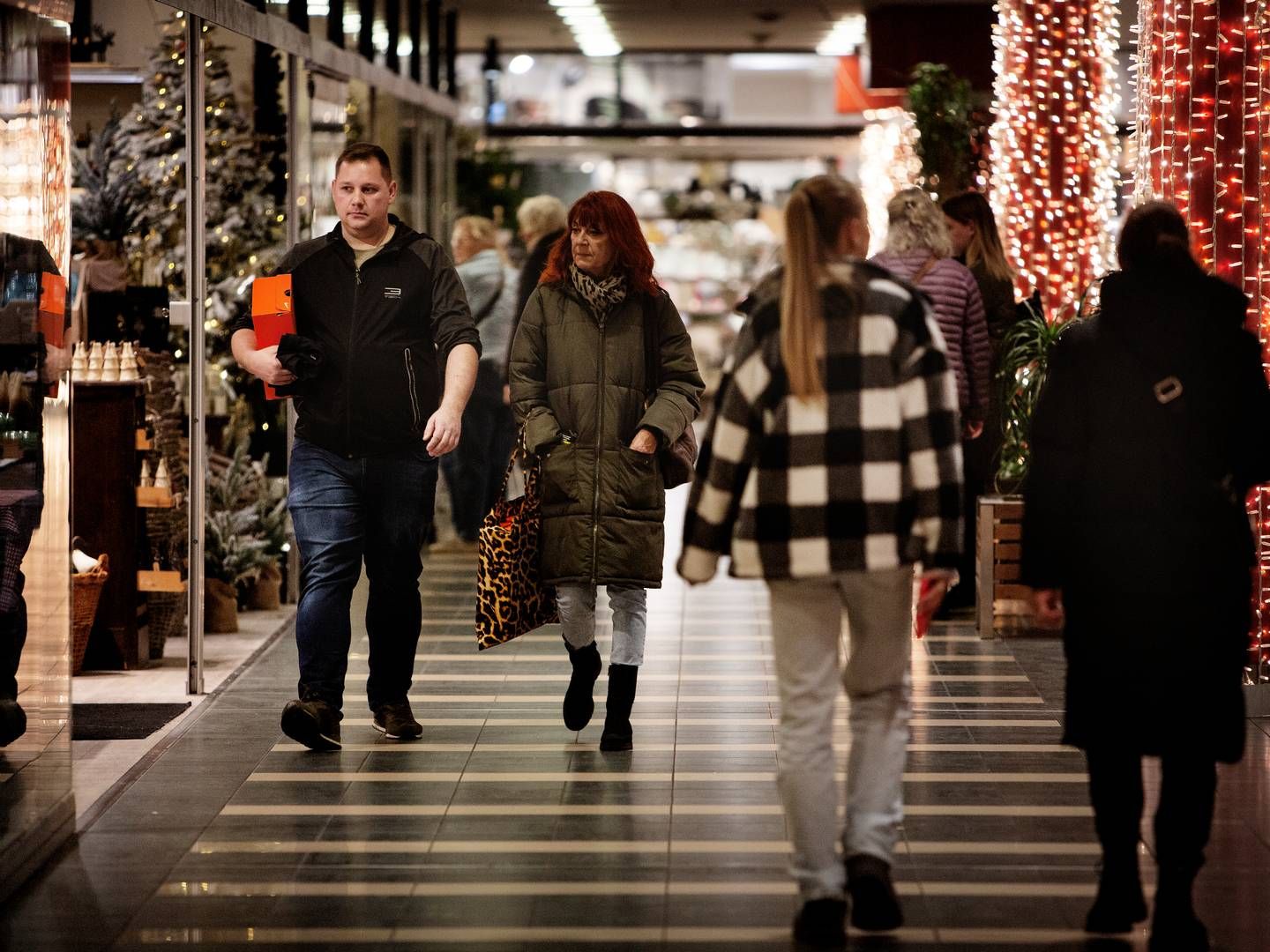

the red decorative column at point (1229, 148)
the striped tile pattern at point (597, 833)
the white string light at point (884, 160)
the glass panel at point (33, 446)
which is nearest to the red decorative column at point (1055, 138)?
the white string light at point (884, 160)

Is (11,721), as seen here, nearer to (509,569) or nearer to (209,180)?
(509,569)

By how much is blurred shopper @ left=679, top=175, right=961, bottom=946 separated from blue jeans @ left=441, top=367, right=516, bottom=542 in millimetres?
6461

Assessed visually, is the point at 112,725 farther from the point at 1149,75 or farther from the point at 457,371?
the point at 1149,75

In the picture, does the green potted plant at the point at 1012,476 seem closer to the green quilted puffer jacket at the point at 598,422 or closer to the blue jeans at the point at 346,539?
the green quilted puffer jacket at the point at 598,422

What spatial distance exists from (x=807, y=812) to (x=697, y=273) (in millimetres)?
17054

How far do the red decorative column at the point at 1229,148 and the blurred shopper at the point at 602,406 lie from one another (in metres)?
1.99

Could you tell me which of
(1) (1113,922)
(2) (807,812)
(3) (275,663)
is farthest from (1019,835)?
(3) (275,663)

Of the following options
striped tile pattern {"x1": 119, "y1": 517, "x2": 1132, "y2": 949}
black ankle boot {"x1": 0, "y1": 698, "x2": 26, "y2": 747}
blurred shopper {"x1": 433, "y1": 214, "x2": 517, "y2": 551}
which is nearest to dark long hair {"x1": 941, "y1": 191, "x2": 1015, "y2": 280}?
striped tile pattern {"x1": 119, "y1": 517, "x2": 1132, "y2": 949}

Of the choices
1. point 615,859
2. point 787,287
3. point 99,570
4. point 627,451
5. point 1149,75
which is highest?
point 1149,75

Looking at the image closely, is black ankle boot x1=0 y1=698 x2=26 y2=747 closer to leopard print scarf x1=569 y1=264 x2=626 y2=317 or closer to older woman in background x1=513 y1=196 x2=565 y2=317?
leopard print scarf x1=569 y1=264 x2=626 y2=317

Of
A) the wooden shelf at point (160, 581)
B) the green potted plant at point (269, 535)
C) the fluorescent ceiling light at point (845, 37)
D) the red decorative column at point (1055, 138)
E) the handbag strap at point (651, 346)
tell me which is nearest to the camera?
the handbag strap at point (651, 346)

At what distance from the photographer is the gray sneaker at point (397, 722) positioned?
19.4 feet

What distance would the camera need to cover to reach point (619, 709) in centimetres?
577

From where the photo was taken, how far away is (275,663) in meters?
7.33
